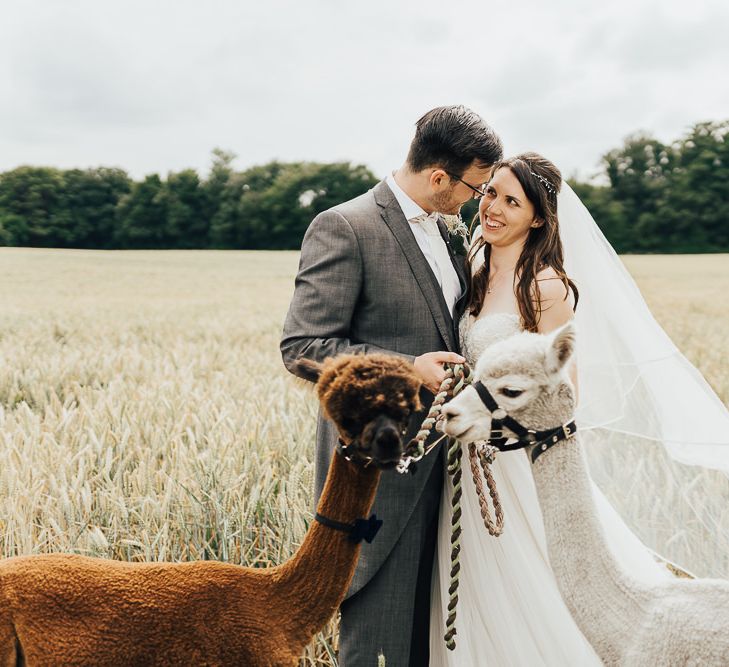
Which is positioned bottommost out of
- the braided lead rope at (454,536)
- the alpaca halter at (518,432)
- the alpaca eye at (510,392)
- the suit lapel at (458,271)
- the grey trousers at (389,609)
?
the grey trousers at (389,609)

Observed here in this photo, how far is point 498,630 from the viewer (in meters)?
2.79

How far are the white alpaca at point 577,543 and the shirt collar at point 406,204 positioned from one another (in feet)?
2.78

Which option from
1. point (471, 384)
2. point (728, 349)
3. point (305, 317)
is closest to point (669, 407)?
point (471, 384)

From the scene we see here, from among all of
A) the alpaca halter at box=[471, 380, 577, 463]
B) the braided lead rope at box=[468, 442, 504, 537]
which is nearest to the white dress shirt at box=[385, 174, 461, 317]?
the braided lead rope at box=[468, 442, 504, 537]

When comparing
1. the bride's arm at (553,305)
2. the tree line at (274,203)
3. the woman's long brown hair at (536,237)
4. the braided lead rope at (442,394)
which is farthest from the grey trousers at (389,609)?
the tree line at (274,203)

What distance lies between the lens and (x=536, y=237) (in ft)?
9.98

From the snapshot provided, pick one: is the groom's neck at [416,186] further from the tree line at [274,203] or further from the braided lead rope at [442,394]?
the tree line at [274,203]

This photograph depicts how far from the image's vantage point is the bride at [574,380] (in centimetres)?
277

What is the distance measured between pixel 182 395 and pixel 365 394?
3.96m

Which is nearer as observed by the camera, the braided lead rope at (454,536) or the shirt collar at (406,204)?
the braided lead rope at (454,536)

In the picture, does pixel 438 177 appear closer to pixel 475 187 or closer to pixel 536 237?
pixel 475 187

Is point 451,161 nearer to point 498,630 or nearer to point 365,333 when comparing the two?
point 365,333

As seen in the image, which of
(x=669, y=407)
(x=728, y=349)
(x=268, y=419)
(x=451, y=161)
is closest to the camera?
(x=451, y=161)

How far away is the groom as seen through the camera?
253 centimetres
